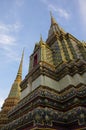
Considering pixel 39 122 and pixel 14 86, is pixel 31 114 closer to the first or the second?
pixel 39 122

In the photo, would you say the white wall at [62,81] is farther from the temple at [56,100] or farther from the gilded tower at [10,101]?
the gilded tower at [10,101]

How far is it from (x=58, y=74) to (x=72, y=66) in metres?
1.34

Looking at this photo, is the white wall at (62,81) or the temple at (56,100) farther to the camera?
the white wall at (62,81)

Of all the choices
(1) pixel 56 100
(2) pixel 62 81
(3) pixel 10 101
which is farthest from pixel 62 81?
(3) pixel 10 101

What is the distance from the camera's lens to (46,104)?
23.4 feet

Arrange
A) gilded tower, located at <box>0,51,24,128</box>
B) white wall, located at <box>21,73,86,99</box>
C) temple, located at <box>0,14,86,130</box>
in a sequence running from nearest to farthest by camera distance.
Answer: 1. temple, located at <box>0,14,86,130</box>
2. white wall, located at <box>21,73,86,99</box>
3. gilded tower, located at <box>0,51,24,128</box>

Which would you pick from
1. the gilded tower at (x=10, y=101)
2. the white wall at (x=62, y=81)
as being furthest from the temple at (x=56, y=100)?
the gilded tower at (x=10, y=101)

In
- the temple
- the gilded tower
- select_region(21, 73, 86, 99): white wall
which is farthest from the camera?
the gilded tower

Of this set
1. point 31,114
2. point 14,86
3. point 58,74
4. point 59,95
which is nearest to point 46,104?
point 31,114

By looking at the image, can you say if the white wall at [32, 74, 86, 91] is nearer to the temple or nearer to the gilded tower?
the temple

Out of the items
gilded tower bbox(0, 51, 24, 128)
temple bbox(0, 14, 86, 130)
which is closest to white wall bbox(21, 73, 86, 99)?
temple bbox(0, 14, 86, 130)

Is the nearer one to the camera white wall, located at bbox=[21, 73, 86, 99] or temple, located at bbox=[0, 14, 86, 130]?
temple, located at bbox=[0, 14, 86, 130]

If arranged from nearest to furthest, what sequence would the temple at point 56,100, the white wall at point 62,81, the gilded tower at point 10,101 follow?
the temple at point 56,100
the white wall at point 62,81
the gilded tower at point 10,101

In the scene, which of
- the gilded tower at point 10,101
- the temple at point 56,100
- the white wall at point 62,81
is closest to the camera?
the temple at point 56,100
